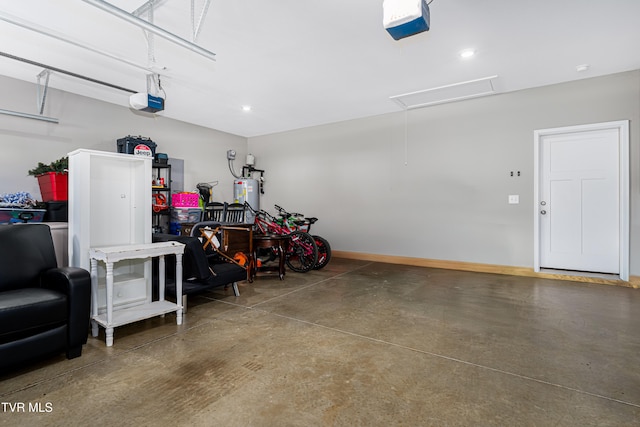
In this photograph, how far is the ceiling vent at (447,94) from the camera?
15.0ft

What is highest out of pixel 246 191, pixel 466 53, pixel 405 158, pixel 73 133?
pixel 466 53

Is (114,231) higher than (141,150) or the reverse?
the reverse

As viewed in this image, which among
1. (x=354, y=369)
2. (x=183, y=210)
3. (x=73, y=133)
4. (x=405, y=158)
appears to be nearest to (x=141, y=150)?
(x=73, y=133)

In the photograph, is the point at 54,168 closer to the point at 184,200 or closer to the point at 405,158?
the point at 184,200

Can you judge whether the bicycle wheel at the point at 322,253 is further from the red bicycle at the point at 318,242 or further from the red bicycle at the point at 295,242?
the red bicycle at the point at 295,242

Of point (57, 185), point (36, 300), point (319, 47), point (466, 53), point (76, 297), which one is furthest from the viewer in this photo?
point (57, 185)

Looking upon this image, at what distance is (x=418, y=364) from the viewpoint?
7.11 feet

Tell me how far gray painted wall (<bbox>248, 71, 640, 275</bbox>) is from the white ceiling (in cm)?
44

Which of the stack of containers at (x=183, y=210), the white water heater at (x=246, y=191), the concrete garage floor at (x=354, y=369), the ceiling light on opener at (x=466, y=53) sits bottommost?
the concrete garage floor at (x=354, y=369)

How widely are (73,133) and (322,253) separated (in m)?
4.56

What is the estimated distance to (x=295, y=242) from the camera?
5305mm

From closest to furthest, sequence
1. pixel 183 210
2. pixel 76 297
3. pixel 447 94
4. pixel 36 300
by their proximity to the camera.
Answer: pixel 36 300 < pixel 76 297 < pixel 447 94 < pixel 183 210

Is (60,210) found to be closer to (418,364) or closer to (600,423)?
(418,364)

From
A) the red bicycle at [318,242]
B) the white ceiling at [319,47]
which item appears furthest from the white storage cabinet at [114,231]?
the red bicycle at [318,242]
